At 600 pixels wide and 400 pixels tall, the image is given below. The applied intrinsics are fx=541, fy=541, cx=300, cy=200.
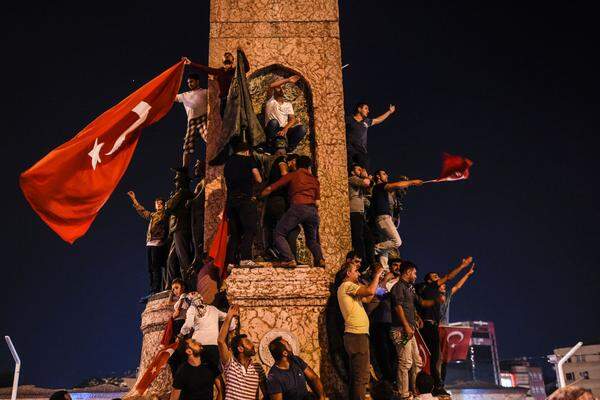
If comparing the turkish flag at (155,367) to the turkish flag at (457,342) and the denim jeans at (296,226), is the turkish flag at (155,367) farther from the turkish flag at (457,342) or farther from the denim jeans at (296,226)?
the turkish flag at (457,342)

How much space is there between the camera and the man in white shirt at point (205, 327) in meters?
6.69

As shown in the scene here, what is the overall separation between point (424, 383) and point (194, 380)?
307cm

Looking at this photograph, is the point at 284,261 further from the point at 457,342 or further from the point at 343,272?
the point at 457,342

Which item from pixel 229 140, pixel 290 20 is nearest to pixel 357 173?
pixel 229 140

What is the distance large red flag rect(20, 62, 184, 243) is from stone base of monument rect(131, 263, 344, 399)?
2.75 m

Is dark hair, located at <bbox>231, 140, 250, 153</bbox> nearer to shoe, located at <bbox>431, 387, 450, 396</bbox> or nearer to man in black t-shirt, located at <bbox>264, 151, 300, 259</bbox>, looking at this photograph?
man in black t-shirt, located at <bbox>264, 151, 300, 259</bbox>

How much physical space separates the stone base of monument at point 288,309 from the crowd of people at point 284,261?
213 millimetres

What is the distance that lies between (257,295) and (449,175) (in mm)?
5734

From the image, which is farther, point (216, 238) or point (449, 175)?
point (449, 175)

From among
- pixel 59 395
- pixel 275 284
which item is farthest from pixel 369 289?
pixel 59 395

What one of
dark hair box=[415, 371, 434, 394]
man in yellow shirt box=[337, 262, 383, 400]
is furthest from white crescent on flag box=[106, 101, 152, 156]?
dark hair box=[415, 371, 434, 394]

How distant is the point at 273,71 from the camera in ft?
33.2

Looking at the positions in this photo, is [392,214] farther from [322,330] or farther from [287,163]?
[322,330]

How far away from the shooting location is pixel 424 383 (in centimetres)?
721
